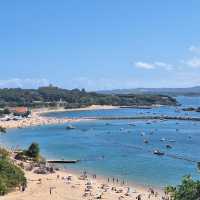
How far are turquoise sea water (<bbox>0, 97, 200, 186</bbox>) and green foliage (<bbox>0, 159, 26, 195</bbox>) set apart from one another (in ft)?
46.8

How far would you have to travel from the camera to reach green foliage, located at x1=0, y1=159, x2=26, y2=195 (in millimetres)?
44556

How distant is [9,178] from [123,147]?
41522mm

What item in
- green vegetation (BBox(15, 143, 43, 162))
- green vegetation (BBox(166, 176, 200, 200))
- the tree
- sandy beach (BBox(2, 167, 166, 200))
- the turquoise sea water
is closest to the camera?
green vegetation (BBox(166, 176, 200, 200))

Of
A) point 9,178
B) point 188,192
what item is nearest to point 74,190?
point 9,178

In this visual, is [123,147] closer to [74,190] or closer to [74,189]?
[74,189]

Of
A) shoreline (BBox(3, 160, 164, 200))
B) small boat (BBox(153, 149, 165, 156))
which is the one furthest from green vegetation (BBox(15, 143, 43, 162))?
small boat (BBox(153, 149, 165, 156))

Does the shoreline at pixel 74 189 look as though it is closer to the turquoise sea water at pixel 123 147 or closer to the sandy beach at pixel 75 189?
the sandy beach at pixel 75 189

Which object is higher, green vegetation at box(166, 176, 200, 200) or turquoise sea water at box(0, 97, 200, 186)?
green vegetation at box(166, 176, 200, 200)

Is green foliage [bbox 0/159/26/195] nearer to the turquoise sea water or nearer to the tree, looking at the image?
the turquoise sea water

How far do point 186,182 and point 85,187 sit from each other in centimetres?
3058

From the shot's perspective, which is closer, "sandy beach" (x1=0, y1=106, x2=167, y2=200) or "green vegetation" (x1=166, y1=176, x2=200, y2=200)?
"green vegetation" (x1=166, y1=176, x2=200, y2=200)

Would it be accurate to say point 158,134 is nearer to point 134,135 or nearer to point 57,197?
point 134,135

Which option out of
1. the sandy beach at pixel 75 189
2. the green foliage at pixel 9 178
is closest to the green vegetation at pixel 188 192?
the sandy beach at pixel 75 189

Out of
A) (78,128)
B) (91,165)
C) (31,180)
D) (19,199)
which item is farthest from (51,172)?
(78,128)
